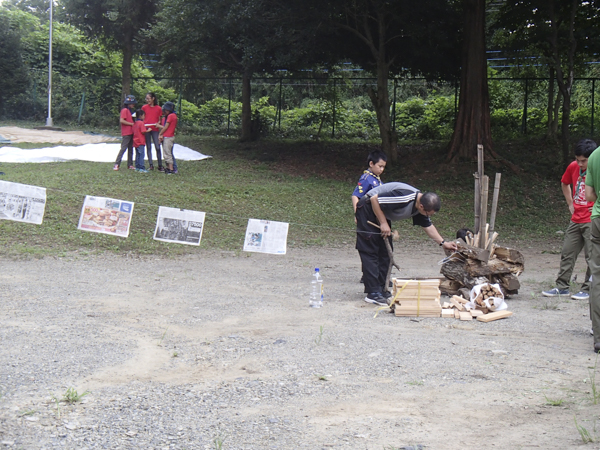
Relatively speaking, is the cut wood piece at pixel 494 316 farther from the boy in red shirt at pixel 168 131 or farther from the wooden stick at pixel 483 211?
the boy in red shirt at pixel 168 131

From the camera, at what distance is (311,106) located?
3069 centimetres

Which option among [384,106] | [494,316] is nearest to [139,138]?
[384,106]

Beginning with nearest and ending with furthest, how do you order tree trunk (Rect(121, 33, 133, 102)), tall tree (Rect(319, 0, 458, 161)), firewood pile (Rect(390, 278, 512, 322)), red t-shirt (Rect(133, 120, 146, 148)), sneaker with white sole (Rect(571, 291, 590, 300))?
firewood pile (Rect(390, 278, 512, 322)), sneaker with white sole (Rect(571, 291, 590, 300)), red t-shirt (Rect(133, 120, 146, 148)), tall tree (Rect(319, 0, 458, 161)), tree trunk (Rect(121, 33, 133, 102))

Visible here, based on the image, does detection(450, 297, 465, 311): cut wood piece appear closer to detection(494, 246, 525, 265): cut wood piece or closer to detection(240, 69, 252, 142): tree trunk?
detection(494, 246, 525, 265): cut wood piece

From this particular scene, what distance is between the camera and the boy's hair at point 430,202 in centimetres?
746

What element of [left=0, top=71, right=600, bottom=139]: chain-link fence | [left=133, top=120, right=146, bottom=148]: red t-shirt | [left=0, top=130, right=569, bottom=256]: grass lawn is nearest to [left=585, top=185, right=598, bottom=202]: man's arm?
[left=0, top=130, right=569, bottom=256]: grass lawn

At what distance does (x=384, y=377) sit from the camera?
5.33m

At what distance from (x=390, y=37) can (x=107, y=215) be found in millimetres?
11578

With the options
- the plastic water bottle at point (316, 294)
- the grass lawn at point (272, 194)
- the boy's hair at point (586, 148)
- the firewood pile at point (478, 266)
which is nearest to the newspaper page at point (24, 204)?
the grass lawn at point (272, 194)

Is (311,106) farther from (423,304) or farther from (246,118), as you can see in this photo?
(423,304)

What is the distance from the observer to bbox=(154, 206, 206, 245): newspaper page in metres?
10.4

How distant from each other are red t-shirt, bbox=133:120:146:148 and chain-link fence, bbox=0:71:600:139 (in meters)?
8.82

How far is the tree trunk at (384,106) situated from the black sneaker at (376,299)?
11.8m

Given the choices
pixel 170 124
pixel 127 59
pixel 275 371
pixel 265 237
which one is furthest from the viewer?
pixel 127 59
